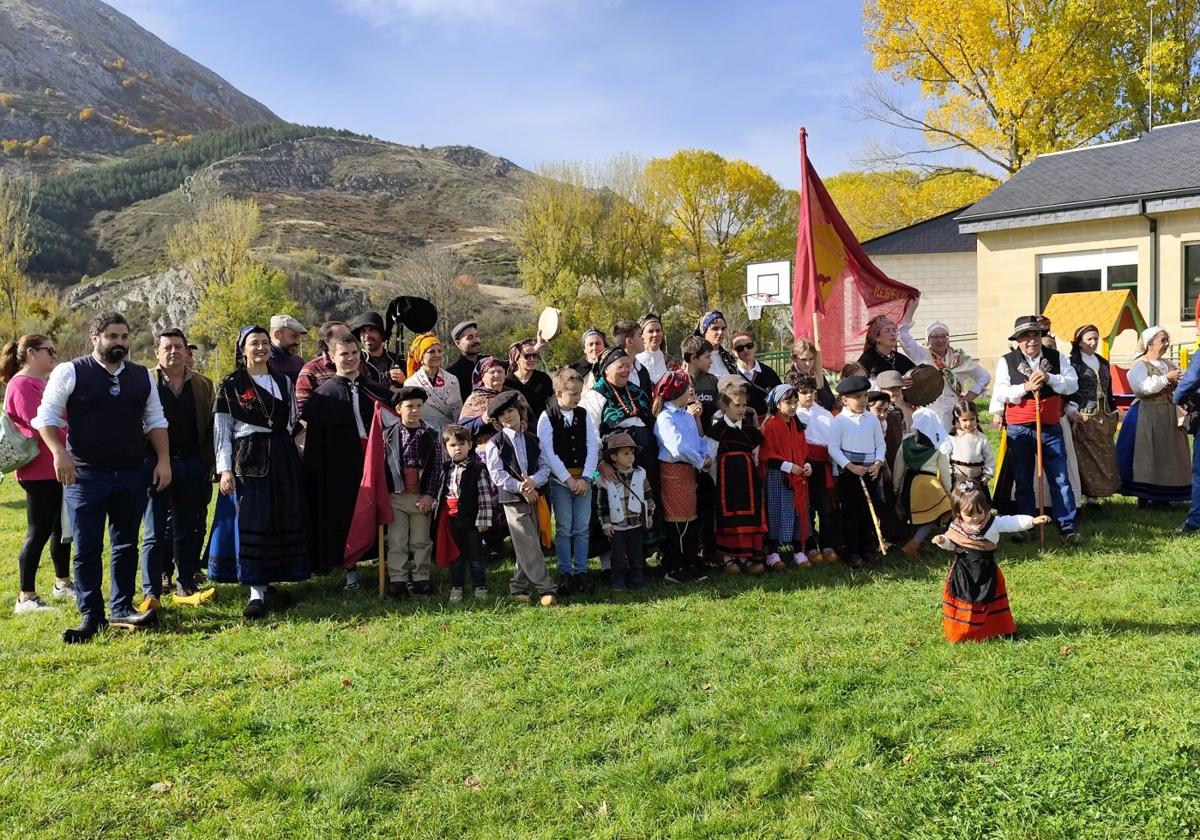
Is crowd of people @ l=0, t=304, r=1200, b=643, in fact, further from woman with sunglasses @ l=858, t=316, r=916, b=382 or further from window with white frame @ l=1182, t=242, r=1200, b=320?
window with white frame @ l=1182, t=242, r=1200, b=320

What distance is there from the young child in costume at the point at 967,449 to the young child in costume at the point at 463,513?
363cm

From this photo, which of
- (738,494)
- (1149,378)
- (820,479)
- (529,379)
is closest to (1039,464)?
(820,479)

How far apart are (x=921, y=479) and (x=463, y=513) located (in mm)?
3568

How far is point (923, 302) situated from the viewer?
24375 mm

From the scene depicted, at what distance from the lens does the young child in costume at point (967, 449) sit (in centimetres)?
680

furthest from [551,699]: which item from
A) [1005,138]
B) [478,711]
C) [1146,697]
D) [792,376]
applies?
[1005,138]

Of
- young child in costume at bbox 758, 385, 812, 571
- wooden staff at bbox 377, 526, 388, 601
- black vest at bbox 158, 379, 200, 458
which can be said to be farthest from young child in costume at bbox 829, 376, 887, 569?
black vest at bbox 158, 379, 200, 458

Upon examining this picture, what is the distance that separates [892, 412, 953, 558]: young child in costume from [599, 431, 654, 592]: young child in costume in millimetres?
2126

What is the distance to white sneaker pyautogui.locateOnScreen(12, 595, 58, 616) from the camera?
605 cm

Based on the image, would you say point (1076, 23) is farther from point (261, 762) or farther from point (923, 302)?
point (261, 762)

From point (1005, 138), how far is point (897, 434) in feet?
77.9

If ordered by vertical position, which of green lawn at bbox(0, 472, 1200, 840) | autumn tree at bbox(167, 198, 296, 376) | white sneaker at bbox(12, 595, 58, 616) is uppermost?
autumn tree at bbox(167, 198, 296, 376)

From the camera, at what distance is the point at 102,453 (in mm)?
5266

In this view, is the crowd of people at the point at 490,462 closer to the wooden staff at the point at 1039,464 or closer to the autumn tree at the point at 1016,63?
the wooden staff at the point at 1039,464
